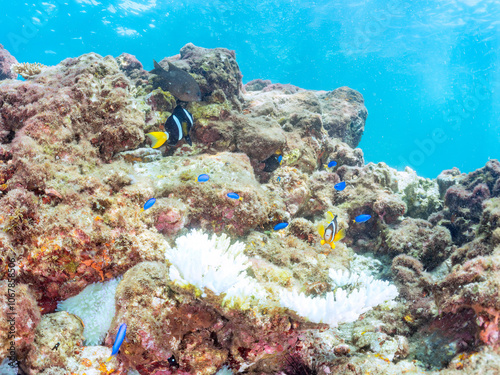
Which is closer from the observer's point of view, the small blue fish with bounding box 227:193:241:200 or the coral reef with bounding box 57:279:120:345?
the coral reef with bounding box 57:279:120:345

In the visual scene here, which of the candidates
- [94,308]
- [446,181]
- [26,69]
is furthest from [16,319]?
[446,181]

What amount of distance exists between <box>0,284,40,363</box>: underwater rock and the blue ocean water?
1487 inches

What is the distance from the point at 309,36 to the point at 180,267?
50.9 metres

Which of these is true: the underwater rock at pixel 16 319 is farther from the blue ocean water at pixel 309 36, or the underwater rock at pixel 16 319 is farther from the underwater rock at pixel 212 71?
the blue ocean water at pixel 309 36

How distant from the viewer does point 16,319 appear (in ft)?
6.68

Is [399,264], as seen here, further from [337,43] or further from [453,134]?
[453,134]

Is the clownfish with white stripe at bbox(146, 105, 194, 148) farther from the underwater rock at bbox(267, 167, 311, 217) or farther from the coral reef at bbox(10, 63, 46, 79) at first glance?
the coral reef at bbox(10, 63, 46, 79)

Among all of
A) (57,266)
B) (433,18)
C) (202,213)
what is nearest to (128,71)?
(202,213)

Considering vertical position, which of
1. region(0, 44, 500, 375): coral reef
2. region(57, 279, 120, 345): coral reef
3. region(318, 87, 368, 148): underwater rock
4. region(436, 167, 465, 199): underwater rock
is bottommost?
region(57, 279, 120, 345): coral reef

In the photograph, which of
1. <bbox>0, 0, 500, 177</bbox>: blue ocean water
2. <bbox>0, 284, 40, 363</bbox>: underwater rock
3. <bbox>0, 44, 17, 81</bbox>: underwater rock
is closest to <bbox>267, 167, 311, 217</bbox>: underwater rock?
<bbox>0, 284, 40, 363</bbox>: underwater rock

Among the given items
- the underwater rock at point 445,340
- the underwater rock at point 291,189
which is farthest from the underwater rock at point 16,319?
the underwater rock at point 291,189

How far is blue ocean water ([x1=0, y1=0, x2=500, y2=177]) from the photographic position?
31.5m

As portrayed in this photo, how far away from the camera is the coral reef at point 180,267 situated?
227 cm

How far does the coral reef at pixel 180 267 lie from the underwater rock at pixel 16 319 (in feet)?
0.04
